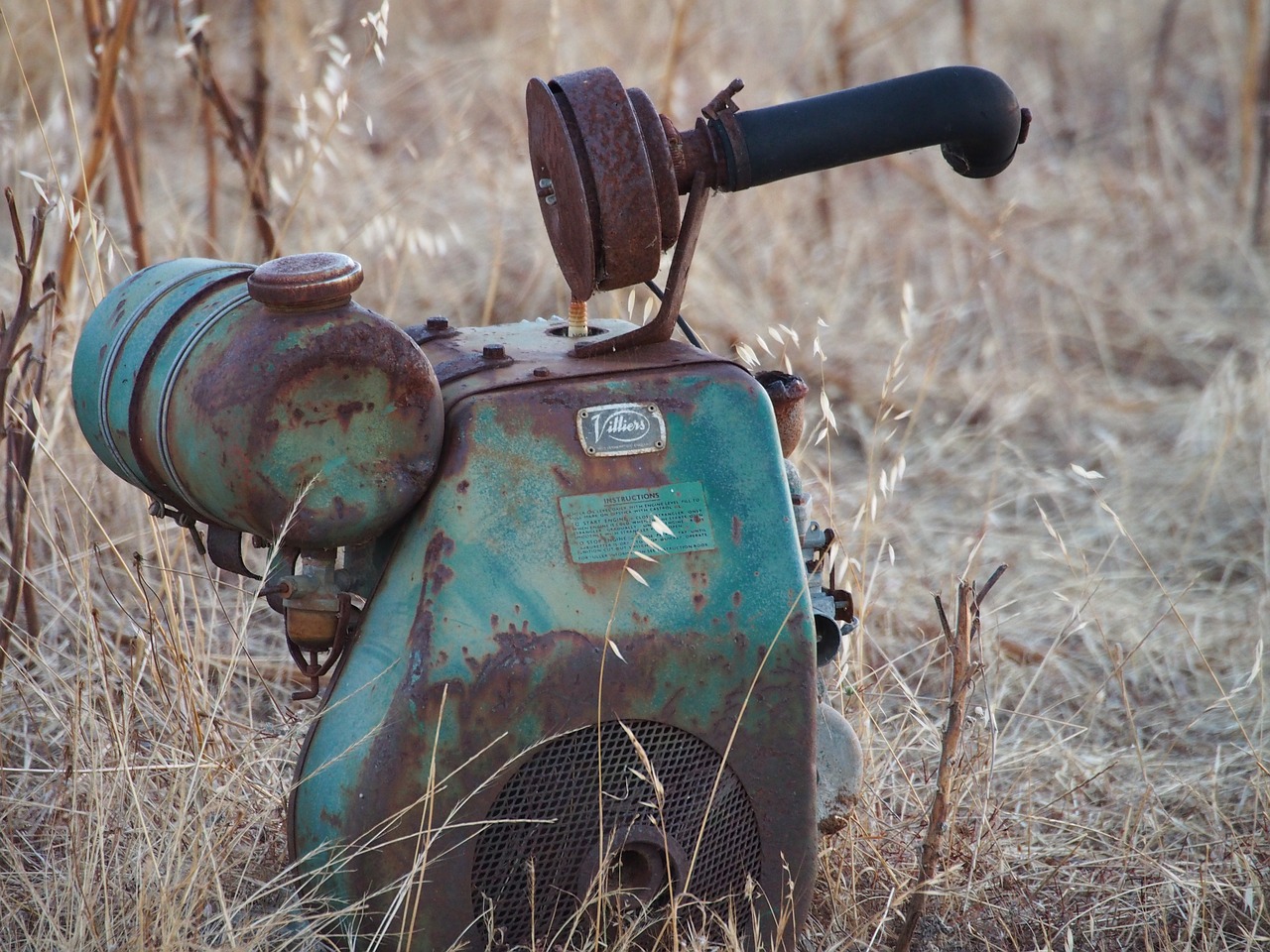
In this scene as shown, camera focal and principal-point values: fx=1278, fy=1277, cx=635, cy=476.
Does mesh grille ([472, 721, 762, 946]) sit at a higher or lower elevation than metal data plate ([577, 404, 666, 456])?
lower

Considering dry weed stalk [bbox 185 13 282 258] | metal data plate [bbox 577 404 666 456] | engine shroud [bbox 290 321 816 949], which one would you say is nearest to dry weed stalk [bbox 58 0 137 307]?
dry weed stalk [bbox 185 13 282 258]

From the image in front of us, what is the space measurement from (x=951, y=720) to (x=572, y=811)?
53 centimetres

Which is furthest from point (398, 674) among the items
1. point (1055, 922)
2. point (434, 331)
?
point (1055, 922)

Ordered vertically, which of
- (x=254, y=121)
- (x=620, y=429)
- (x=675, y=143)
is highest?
(x=254, y=121)

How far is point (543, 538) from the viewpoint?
1.49 meters

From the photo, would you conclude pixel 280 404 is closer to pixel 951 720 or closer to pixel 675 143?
pixel 675 143

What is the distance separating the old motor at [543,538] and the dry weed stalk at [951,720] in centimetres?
20

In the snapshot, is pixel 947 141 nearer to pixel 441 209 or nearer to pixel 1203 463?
pixel 1203 463

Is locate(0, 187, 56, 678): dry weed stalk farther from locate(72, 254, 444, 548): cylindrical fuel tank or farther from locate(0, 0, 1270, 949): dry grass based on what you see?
locate(72, 254, 444, 548): cylindrical fuel tank

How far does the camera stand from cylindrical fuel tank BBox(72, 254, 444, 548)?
1.38m

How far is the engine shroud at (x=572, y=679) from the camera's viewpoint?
1.46m

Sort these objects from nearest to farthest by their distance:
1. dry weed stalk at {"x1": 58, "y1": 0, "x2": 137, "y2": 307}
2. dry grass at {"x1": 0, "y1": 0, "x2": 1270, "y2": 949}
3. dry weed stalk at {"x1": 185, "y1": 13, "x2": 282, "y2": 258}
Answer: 1. dry grass at {"x1": 0, "y1": 0, "x2": 1270, "y2": 949}
2. dry weed stalk at {"x1": 58, "y1": 0, "x2": 137, "y2": 307}
3. dry weed stalk at {"x1": 185, "y1": 13, "x2": 282, "y2": 258}

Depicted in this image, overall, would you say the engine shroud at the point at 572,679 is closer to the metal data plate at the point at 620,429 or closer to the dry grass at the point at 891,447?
the metal data plate at the point at 620,429

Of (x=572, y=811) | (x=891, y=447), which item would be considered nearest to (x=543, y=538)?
(x=572, y=811)
